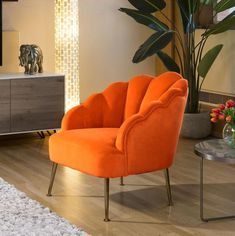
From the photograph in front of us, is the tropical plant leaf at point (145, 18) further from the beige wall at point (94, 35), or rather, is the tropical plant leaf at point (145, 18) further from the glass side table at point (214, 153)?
the glass side table at point (214, 153)

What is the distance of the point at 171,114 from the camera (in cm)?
392

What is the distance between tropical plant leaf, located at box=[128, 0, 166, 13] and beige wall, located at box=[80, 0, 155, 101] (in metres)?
0.72

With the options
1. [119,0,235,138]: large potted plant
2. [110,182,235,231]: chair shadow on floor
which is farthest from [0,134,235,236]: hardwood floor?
[119,0,235,138]: large potted plant

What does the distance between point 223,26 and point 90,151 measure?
97.1 inches

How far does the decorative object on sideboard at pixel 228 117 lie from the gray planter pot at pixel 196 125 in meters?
2.29

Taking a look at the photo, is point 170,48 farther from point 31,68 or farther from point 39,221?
point 39,221

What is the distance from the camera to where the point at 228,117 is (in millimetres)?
3645

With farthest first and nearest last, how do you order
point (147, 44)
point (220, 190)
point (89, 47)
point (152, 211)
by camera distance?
point (89, 47), point (147, 44), point (220, 190), point (152, 211)

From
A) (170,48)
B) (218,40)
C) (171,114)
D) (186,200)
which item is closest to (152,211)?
(186,200)

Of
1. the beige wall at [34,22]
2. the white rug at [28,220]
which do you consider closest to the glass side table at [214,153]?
the white rug at [28,220]

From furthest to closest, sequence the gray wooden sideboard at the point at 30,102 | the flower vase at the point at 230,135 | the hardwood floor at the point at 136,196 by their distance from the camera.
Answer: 1. the gray wooden sideboard at the point at 30,102
2. the flower vase at the point at 230,135
3. the hardwood floor at the point at 136,196

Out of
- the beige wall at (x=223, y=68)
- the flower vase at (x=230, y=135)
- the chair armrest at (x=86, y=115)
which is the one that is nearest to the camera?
the flower vase at (x=230, y=135)

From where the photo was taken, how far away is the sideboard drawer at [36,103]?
5824 mm

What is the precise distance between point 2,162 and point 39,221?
1668mm
